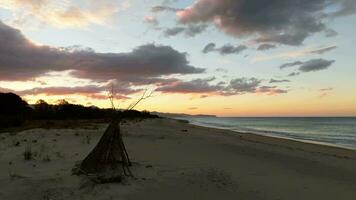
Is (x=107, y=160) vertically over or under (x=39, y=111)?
under

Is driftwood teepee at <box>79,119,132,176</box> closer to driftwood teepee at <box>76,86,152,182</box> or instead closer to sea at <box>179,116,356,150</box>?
driftwood teepee at <box>76,86,152,182</box>

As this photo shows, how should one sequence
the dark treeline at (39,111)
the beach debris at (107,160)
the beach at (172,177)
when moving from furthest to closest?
the dark treeline at (39,111), the beach debris at (107,160), the beach at (172,177)

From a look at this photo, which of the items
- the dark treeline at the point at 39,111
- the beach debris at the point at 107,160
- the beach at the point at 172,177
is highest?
the dark treeline at the point at 39,111

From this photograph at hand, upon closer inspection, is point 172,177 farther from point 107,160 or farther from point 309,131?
point 309,131

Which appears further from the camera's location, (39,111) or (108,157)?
(39,111)

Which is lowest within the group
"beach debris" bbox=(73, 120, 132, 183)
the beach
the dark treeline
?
the beach

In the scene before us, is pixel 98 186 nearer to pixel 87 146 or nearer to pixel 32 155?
pixel 32 155

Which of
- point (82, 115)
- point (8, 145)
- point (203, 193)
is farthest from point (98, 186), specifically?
point (82, 115)

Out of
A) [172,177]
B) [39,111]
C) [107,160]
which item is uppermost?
[39,111]

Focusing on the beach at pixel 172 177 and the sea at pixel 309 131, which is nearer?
the beach at pixel 172 177

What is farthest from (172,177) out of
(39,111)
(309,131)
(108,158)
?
(309,131)

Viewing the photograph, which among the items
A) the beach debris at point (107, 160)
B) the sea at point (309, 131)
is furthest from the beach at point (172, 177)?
the sea at point (309, 131)

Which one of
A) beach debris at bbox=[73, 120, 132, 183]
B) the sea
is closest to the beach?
beach debris at bbox=[73, 120, 132, 183]

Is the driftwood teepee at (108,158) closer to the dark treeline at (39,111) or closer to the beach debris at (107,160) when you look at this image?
the beach debris at (107,160)
